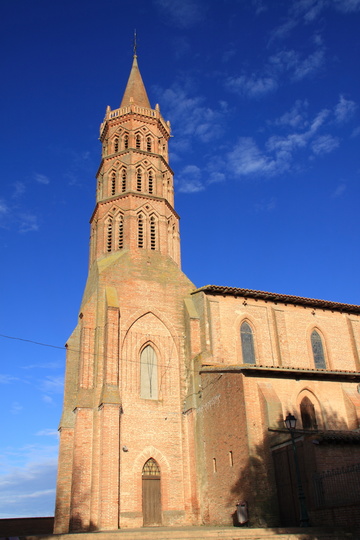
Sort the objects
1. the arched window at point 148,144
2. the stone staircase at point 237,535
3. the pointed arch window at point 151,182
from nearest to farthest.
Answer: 1. the stone staircase at point 237,535
2. the pointed arch window at point 151,182
3. the arched window at point 148,144

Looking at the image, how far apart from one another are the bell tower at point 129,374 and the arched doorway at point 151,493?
0.04 m

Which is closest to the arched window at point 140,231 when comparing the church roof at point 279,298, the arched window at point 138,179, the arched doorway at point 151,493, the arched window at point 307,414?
the arched window at point 138,179

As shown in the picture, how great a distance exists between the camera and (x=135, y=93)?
117ft

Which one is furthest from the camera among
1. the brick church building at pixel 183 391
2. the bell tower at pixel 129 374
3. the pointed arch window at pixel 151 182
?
the pointed arch window at pixel 151 182

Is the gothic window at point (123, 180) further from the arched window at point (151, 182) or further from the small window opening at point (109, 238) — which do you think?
the small window opening at point (109, 238)

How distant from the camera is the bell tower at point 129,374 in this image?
20.6 meters

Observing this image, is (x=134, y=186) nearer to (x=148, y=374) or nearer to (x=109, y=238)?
(x=109, y=238)

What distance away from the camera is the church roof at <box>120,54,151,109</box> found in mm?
34812

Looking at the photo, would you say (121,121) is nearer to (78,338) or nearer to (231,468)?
(78,338)

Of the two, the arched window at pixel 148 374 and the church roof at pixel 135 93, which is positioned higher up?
the church roof at pixel 135 93

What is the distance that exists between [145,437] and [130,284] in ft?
25.7

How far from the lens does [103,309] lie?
24.2m

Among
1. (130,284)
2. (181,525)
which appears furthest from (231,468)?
(130,284)

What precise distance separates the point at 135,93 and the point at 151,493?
88.7 feet
